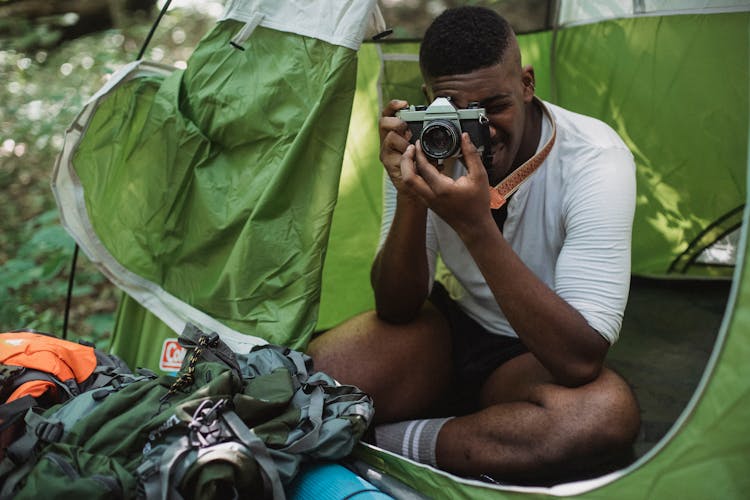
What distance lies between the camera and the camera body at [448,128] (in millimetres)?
1134

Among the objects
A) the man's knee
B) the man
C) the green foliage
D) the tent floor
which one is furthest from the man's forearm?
the green foliage

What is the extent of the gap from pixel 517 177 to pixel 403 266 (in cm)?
27

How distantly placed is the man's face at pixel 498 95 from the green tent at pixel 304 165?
0.26m

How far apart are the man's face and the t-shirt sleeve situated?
0.14m

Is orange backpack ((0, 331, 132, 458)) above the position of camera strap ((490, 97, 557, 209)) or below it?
below

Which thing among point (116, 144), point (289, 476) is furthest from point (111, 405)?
point (116, 144)

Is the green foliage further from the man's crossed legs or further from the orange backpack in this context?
the man's crossed legs

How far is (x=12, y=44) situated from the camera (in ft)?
9.28

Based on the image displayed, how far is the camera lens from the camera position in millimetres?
1129

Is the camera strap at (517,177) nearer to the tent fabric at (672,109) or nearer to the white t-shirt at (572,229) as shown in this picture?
the white t-shirt at (572,229)

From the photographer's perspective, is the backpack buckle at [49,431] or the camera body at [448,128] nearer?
the backpack buckle at [49,431]

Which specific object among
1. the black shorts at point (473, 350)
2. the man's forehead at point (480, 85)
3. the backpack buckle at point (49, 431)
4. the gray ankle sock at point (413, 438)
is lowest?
the gray ankle sock at point (413, 438)

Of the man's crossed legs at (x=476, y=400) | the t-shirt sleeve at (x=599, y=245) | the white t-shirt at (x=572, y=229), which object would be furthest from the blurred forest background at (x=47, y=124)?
the t-shirt sleeve at (x=599, y=245)

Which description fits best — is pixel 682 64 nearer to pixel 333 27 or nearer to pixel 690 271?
pixel 690 271
